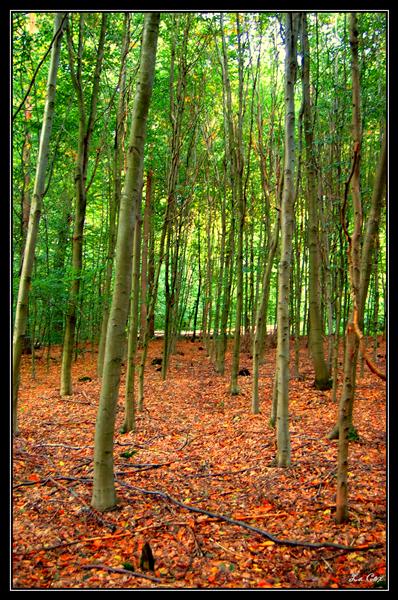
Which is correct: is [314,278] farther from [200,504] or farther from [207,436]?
[200,504]

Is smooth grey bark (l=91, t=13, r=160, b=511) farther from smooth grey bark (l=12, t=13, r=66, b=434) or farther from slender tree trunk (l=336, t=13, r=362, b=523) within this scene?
slender tree trunk (l=336, t=13, r=362, b=523)

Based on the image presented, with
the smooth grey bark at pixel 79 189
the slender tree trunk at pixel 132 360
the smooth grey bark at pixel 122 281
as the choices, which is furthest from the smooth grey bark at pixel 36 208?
the smooth grey bark at pixel 79 189

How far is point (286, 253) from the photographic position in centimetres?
448

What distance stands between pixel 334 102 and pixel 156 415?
6629 mm

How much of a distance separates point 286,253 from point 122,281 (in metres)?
2.02

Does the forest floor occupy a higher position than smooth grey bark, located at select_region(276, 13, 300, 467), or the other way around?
smooth grey bark, located at select_region(276, 13, 300, 467)

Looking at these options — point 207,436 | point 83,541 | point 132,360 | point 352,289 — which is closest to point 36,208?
point 132,360

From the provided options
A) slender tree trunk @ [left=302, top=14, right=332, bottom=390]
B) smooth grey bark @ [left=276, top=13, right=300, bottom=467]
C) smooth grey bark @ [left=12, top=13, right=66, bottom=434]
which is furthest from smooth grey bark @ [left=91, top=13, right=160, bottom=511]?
slender tree trunk @ [left=302, top=14, right=332, bottom=390]

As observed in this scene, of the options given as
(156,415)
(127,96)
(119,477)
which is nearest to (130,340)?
(156,415)

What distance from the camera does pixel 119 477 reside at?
14.1 ft

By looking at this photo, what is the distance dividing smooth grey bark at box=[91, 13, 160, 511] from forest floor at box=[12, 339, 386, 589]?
0.36 metres

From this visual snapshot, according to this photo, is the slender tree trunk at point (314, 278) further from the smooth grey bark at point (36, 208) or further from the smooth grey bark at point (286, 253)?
the smooth grey bark at point (36, 208)

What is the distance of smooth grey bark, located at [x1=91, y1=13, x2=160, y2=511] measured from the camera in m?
3.44

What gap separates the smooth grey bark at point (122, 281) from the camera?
3443 millimetres
